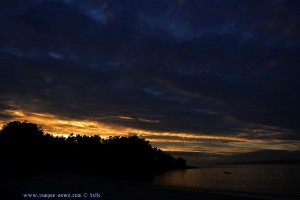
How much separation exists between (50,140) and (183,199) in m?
118

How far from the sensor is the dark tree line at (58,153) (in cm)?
11256

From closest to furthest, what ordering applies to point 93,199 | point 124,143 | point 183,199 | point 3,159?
point 93,199 → point 183,199 → point 3,159 → point 124,143

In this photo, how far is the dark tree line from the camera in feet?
369

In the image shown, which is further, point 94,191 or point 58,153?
point 58,153

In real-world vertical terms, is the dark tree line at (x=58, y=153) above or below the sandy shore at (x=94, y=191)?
above

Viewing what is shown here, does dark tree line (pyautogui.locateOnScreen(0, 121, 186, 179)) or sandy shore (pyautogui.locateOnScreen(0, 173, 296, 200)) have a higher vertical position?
dark tree line (pyautogui.locateOnScreen(0, 121, 186, 179))

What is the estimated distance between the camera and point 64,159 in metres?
149

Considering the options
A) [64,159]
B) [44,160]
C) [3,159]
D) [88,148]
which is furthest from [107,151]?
[3,159]

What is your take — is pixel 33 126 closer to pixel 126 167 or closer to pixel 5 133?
pixel 5 133

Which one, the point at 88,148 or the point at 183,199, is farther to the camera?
the point at 88,148

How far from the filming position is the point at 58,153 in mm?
145625

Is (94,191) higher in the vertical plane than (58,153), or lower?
lower

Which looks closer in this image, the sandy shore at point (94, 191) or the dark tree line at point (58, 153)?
the sandy shore at point (94, 191)

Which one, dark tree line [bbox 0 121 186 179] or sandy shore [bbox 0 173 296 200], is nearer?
sandy shore [bbox 0 173 296 200]
